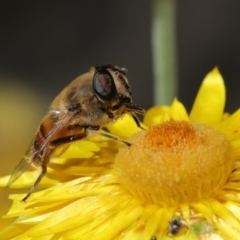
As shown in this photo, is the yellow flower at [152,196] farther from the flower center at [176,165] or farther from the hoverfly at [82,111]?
the hoverfly at [82,111]

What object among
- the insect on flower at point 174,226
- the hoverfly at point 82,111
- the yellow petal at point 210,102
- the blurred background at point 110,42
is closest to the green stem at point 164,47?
the yellow petal at point 210,102

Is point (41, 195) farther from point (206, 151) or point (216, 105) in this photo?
point (216, 105)

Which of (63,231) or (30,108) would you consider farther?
(30,108)

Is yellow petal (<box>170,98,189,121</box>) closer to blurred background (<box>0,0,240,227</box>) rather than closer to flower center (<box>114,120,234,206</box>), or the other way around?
flower center (<box>114,120,234,206</box>)

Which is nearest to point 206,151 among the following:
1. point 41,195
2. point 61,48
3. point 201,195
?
point 201,195

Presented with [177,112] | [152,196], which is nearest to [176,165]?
[152,196]

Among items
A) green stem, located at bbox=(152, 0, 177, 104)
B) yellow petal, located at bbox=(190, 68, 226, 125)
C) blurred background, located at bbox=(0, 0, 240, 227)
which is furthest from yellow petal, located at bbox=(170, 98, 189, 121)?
blurred background, located at bbox=(0, 0, 240, 227)

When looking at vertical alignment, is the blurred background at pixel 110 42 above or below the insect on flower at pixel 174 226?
below
